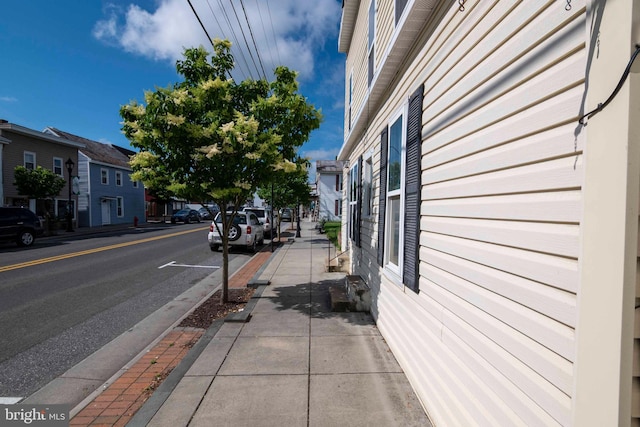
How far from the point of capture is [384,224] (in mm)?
4488

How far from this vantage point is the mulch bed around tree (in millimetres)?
5277

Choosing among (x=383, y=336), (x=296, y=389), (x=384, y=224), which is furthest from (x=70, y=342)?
(x=384, y=224)

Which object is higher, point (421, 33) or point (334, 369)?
point (421, 33)

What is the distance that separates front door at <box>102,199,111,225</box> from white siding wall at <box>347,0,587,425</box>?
104ft

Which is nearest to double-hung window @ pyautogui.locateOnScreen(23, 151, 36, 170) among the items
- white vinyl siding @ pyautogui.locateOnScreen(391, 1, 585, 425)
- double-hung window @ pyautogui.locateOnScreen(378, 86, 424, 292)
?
double-hung window @ pyautogui.locateOnScreen(378, 86, 424, 292)

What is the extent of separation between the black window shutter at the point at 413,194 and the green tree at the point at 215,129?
242 centimetres

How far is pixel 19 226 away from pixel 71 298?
1069 cm

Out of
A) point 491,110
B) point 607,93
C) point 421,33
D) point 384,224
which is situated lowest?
point 384,224

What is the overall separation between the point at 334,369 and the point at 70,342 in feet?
11.8

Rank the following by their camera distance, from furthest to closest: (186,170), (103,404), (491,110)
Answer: (186,170), (103,404), (491,110)

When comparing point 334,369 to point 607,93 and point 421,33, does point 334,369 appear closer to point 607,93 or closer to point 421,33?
point 607,93

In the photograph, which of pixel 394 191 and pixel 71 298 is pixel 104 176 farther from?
pixel 394 191

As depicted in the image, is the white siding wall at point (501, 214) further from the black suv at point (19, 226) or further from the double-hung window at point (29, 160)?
the double-hung window at point (29, 160)

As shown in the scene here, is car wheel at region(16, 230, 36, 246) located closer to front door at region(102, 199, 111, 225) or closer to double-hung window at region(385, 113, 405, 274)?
front door at region(102, 199, 111, 225)
